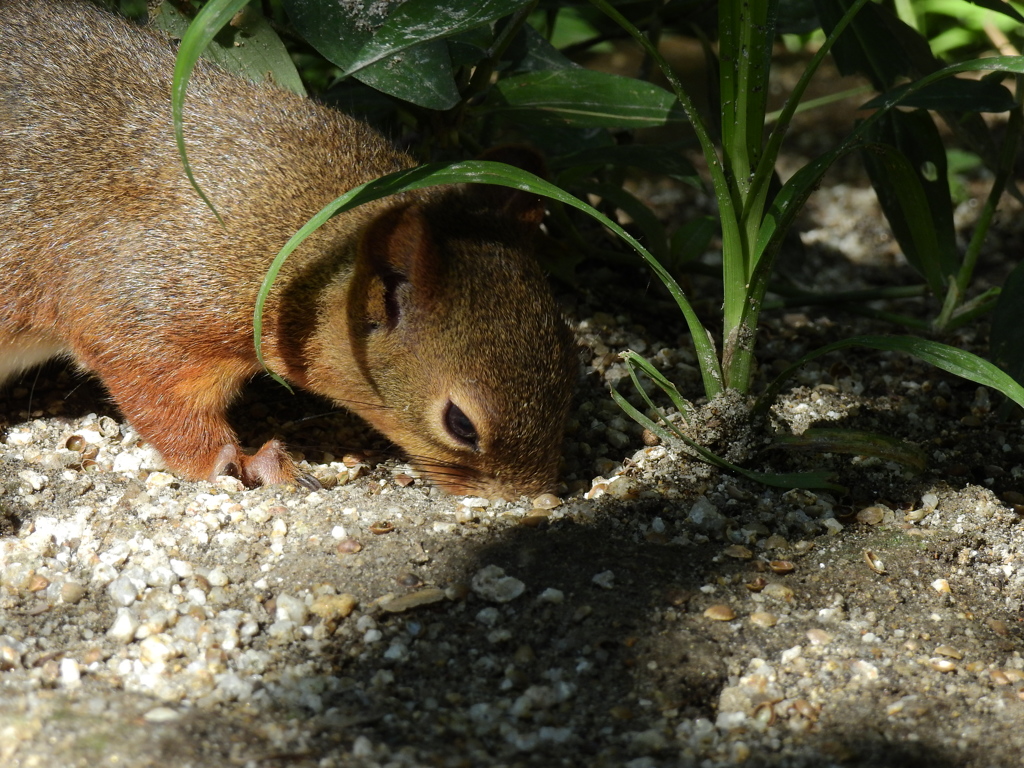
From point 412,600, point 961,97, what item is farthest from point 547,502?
point 961,97

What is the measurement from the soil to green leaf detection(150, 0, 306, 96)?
1331mm

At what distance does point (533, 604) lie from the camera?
2865 mm

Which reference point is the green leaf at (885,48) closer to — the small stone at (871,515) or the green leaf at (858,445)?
the green leaf at (858,445)

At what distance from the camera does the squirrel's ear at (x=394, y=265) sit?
3.30 metres

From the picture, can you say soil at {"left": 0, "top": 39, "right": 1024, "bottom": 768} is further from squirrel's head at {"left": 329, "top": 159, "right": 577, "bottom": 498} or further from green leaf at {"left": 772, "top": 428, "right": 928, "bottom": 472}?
squirrel's head at {"left": 329, "top": 159, "right": 577, "bottom": 498}

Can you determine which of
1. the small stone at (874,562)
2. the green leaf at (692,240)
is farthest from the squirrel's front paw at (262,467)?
the green leaf at (692,240)

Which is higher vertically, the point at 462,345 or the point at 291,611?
the point at 462,345

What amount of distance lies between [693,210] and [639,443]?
3067 millimetres

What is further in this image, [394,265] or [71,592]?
[394,265]

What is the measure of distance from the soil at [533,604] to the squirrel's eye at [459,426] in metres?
0.20

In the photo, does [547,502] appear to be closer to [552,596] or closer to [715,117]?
[552,596]

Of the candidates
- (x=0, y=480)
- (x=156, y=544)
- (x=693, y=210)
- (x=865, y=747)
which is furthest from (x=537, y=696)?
(x=693, y=210)

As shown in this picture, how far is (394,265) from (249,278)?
1.77 ft

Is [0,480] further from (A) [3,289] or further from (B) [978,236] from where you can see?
(B) [978,236]
